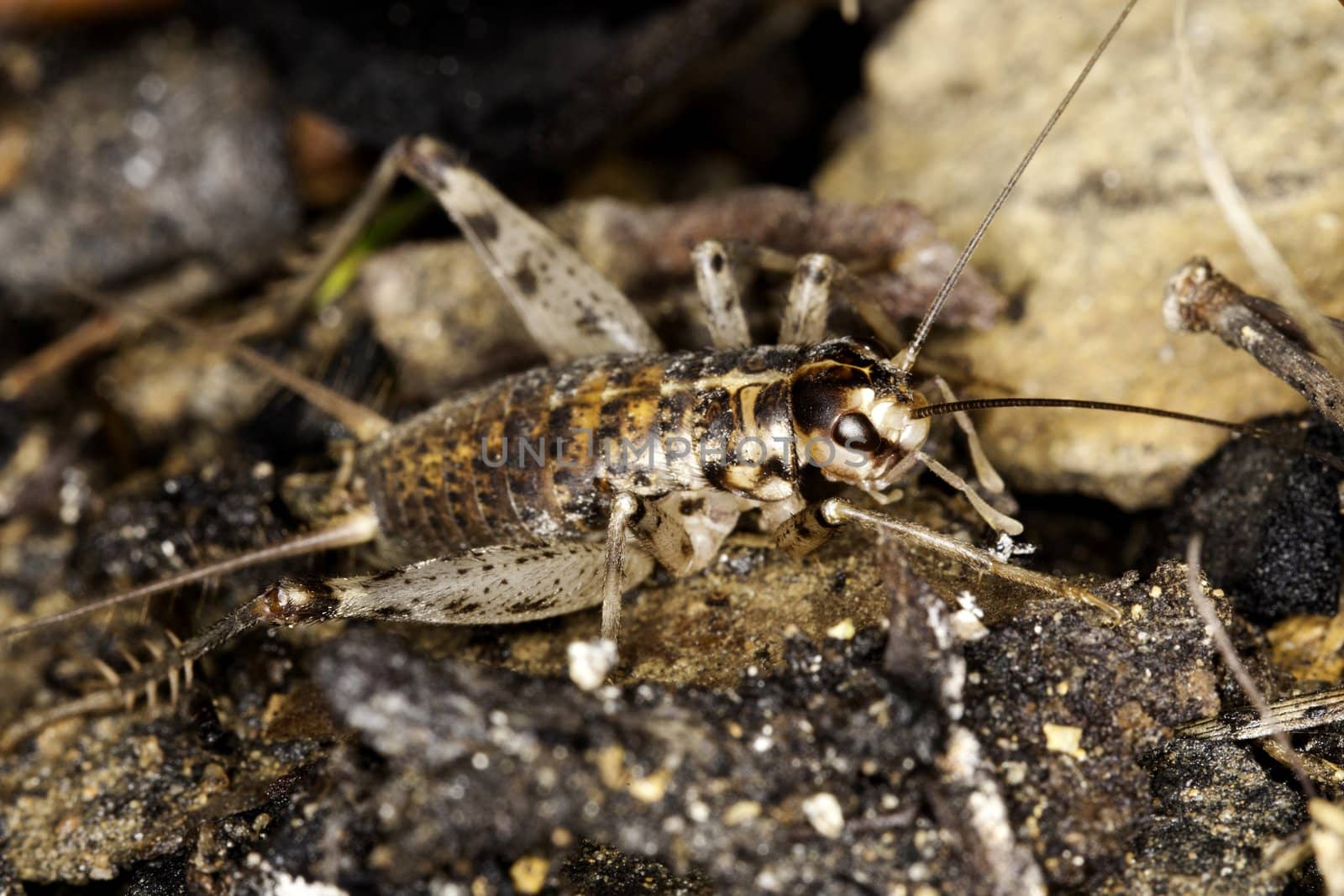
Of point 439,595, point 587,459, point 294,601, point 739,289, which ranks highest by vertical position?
point 739,289

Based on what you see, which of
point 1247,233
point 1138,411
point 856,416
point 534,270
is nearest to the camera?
point 1247,233

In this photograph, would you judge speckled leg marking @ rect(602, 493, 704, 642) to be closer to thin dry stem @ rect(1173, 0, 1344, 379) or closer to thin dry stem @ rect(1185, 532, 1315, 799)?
thin dry stem @ rect(1185, 532, 1315, 799)

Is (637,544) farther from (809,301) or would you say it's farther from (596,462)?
(809,301)

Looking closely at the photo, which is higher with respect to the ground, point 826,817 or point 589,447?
point 589,447

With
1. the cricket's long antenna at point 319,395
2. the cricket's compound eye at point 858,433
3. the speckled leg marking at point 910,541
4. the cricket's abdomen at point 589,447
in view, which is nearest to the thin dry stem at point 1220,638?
the speckled leg marking at point 910,541

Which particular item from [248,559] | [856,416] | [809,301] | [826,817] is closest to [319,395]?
[248,559]

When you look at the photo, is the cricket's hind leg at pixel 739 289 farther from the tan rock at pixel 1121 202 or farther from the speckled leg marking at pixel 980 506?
the speckled leg marking at pixel 980 506
